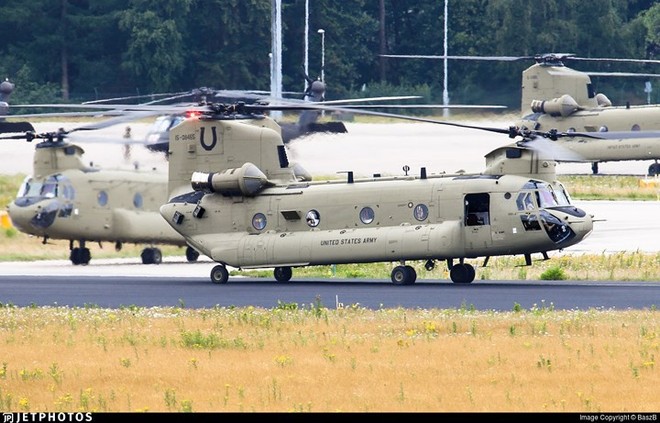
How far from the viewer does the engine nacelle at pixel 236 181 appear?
117 ft

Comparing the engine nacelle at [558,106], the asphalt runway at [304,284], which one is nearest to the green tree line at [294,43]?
the engine nacelle at [558,106]

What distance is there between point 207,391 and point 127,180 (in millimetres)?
25842

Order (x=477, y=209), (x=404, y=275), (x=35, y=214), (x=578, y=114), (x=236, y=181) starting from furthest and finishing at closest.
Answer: (x=578, y=114) < (x=35, y=214) < (x=236, y=181) < (x=404, y=275) < (x=477, y=209)

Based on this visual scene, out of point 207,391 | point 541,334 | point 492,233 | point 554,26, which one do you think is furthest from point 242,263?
point 554,26

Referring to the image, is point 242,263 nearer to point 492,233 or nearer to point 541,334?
point 492,233

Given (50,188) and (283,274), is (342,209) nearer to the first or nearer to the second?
(283,274)

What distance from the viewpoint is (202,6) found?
9119cm

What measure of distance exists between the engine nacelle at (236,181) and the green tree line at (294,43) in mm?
46251

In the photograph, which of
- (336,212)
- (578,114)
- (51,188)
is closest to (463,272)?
(336,212)

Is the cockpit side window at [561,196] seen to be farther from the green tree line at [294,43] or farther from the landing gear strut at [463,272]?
the green tree line at [294,43]

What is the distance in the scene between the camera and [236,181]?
118 ft

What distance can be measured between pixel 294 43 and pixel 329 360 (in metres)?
75.6

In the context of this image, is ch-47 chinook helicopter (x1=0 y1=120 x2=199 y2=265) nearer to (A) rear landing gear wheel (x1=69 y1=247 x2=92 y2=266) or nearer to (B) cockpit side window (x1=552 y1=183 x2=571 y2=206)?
(A) rear landing gear wheel (x1=69 y1=247 x2=92 y2=266)

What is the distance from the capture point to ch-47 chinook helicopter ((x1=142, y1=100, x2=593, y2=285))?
32.7 meters
